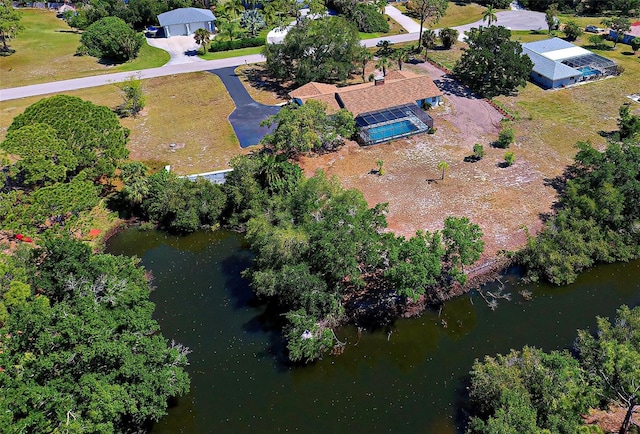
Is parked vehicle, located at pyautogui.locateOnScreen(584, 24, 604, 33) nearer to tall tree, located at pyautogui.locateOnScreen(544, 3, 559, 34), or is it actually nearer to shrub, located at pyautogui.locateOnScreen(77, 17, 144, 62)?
tall tree, located at pyautogui.locateOnScreen(544, 3, 559, 34)

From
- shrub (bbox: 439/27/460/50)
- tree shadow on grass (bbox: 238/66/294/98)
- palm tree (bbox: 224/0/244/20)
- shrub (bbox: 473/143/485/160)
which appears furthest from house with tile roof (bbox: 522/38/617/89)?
palm tree (bbox: 224/0/244/20)

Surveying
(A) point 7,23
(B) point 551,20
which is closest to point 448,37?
(B) point 551,20

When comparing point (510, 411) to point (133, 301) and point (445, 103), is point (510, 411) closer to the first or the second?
point (133, 301)

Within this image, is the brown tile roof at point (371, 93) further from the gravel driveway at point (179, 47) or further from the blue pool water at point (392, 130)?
the gravel driveway at point (179, 47)

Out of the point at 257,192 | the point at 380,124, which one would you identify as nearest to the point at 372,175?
the point at 380,124

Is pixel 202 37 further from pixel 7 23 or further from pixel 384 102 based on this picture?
pixel 384 102

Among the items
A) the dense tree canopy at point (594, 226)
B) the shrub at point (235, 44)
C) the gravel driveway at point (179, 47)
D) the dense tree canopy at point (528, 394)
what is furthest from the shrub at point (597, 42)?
the dense tree canopy at point (528, 394)

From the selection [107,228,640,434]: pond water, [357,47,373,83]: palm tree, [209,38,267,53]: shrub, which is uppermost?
[357,47,373,83]: palm tree
